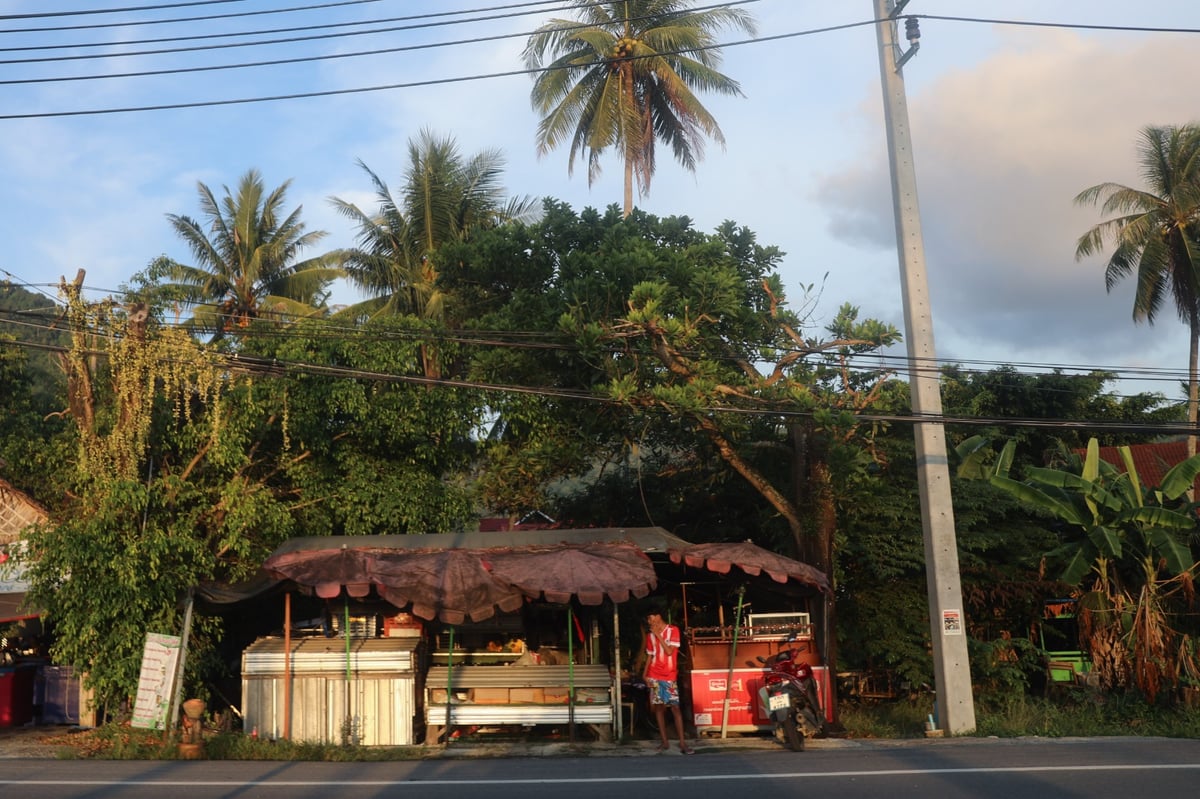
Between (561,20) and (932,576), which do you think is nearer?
(932,576)

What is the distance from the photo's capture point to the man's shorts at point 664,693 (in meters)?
12.6

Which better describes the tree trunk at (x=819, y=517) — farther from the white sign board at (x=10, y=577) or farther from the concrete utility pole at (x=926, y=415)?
the white sign board at (x=10, y=577)

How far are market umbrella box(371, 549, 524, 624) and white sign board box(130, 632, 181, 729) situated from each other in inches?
122

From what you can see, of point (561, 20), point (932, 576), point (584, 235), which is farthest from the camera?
point (561, 20)

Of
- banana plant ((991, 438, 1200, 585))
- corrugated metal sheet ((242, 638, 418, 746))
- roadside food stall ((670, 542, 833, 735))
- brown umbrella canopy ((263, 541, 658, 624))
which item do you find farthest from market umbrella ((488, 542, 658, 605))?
banana plant ((991, 438, 1200, 585))

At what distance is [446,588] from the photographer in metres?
12.9

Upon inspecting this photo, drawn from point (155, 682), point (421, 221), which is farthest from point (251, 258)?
point (155, 682)

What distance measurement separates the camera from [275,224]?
102ft

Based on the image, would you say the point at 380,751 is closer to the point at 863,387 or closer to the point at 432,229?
the point at 863,387

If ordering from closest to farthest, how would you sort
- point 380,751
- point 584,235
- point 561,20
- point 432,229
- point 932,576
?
point 380,751 < point 932,576 < point 584,235 < point 561,20 < point 432,229

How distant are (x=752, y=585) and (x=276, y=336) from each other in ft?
30.0

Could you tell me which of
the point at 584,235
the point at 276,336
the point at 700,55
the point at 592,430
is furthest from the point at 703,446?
the point at 700,55

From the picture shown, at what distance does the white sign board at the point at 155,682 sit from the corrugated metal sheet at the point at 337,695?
40.9 inches

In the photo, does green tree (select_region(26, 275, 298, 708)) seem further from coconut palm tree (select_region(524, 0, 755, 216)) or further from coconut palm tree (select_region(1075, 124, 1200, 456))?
coconut palm tree (select_region(1075, 124, 1200, 456))
